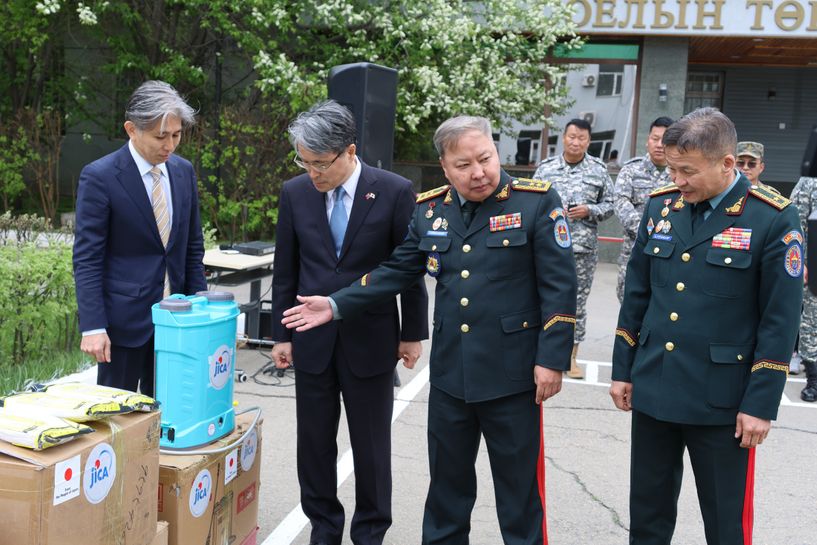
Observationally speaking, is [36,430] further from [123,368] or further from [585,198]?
[585,198]

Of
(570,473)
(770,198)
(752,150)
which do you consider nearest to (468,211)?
(770,198)

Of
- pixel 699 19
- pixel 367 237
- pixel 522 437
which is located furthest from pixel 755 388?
pixel 699 19

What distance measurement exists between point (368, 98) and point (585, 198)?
1816 mm

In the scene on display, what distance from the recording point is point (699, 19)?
44.2 ft

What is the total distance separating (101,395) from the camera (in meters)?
2.70

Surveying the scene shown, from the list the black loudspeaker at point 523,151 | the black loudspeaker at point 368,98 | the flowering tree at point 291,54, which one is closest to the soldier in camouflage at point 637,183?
the black loudspeaker at point 368,98

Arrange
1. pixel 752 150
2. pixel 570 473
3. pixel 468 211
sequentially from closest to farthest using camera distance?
pixel 468 211, pixel 570 473, pixel 752 150

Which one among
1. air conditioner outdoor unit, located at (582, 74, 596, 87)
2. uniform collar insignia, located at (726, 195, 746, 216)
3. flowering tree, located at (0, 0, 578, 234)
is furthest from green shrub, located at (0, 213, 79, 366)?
air conditioner outdoor unit, located at (582, 74, 596, 87)

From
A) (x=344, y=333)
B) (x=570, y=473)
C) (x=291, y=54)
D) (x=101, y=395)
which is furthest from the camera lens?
(x=291, y=54)

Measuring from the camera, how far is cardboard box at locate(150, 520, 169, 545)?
9.36 ft

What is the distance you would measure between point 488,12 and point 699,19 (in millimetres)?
3404

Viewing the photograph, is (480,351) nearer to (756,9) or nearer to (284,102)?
(284,102)

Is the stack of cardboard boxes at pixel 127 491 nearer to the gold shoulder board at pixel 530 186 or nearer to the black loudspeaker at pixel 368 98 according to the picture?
the gold shoulder board at pixel 530 186

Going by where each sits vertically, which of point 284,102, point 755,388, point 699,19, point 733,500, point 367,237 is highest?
point 699,19
